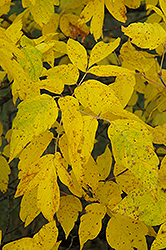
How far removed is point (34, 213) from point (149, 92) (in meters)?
0.57

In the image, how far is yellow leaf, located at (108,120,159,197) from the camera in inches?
15.9

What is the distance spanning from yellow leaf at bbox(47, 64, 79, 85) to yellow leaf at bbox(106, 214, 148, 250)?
0.32 m

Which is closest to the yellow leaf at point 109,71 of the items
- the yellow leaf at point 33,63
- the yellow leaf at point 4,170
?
the yellow leaf at point 33,63

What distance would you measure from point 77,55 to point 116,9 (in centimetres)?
23

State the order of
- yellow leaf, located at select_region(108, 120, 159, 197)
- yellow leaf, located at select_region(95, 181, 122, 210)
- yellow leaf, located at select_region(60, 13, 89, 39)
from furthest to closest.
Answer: yellow leaf, located at select_region(60, 13, 89, 39), yellow leaf, located at select_region(95, 181, 122, 210), yellow leaf, located at select_region(108, 120, 159, 197)

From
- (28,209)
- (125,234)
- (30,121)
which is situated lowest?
(125,234)

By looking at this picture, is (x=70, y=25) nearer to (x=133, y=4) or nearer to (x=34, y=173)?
(x=133, y=4)

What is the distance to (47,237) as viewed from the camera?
0.49 meters

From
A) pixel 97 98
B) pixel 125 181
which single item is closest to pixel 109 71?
pixel 97 98

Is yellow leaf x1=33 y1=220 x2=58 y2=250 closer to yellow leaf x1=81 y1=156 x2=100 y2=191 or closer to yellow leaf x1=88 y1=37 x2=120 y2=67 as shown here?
yellow leaf x1=81 y1=156 x2=100 y2=191

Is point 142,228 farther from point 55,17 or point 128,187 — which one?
point 55,17

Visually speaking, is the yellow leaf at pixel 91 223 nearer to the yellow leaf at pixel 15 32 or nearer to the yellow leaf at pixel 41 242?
the yellow leaf at pixel 41 242

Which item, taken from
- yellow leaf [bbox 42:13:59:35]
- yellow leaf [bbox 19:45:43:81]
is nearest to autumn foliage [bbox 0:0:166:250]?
yellow leaf [bbox 19:45:43:81]

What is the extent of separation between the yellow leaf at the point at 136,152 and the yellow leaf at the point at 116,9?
352mm
